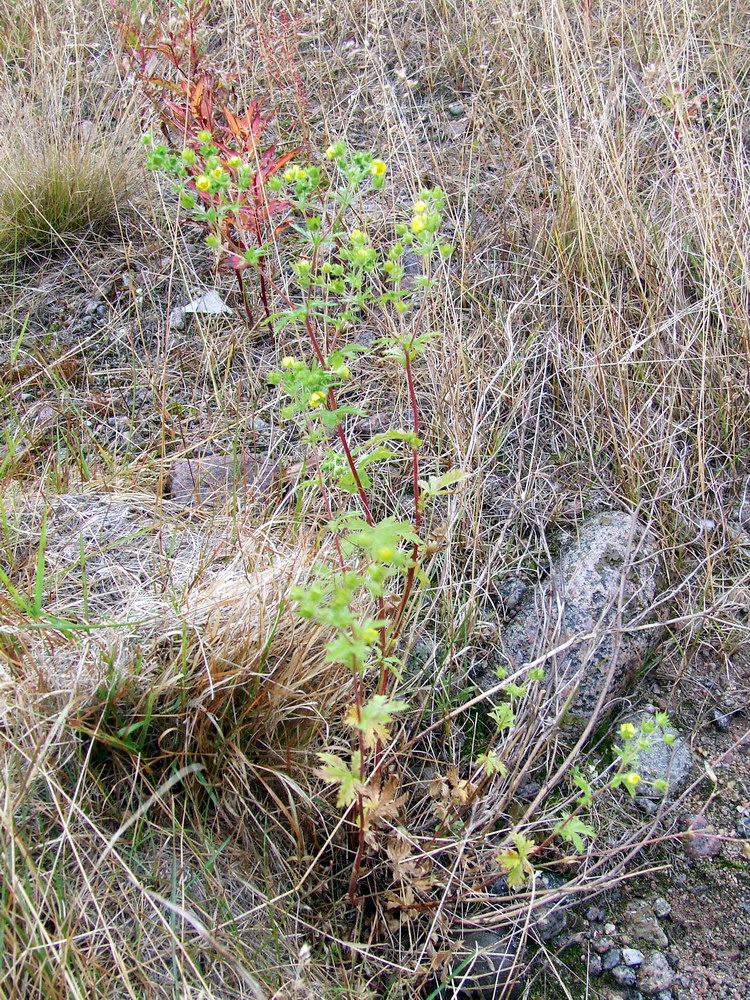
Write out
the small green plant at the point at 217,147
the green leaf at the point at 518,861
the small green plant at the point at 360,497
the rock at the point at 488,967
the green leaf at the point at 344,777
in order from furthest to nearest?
the small green plant at the point at 217,147
the rock at the point at 488,967
the green leaf at the point at 518,861
the green leaf at the point at 344,777
the small green plant at the point at 360,497

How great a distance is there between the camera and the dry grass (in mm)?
1422

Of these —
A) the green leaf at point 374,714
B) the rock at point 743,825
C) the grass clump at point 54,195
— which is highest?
the grass clump at point 54,195

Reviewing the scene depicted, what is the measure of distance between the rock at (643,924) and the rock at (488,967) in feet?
0.77

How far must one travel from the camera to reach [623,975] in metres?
1.48

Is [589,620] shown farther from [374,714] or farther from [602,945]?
[374,714]

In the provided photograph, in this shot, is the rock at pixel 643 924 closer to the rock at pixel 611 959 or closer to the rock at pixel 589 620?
the rock at pixel 611 959

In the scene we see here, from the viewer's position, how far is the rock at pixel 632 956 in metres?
1.49

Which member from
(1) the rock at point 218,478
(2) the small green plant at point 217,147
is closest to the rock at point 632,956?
(1) the rock at point 218,478

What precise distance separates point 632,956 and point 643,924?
0.22 ft

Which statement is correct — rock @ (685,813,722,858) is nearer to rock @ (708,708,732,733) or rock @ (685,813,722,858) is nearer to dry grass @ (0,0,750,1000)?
dry grass @ (0,0,750,1000)

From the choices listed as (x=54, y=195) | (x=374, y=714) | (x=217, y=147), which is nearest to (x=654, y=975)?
(x=374, y=714)

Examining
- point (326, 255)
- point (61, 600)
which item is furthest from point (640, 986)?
point (326, 255)

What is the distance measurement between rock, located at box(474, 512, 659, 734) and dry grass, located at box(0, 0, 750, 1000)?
0.24 feet

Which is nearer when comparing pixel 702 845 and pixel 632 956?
pixel 632 956
